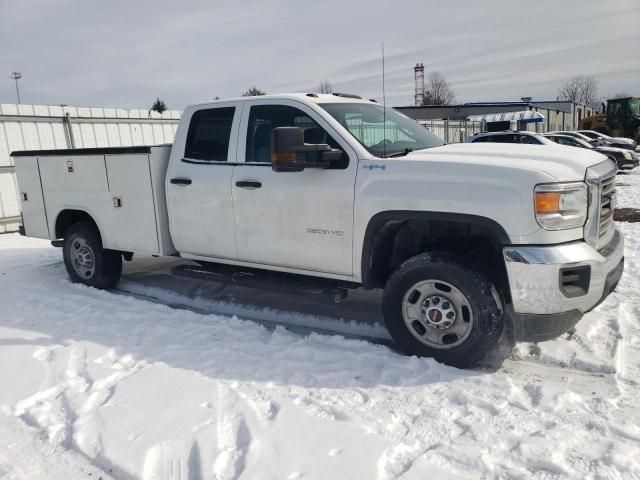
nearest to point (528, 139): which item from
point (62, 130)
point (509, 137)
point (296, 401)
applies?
point (509, 137)

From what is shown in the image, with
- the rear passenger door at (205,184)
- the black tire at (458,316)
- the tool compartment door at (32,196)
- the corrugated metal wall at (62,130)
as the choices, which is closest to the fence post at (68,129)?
the corrugated metal wall at (62,130)

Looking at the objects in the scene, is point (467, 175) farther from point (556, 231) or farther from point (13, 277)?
point (13, 277)

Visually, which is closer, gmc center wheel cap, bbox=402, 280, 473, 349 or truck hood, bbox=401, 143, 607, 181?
truck hood, bbox=401, 143, 607, 181

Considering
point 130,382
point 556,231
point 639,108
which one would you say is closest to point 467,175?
point 556,231

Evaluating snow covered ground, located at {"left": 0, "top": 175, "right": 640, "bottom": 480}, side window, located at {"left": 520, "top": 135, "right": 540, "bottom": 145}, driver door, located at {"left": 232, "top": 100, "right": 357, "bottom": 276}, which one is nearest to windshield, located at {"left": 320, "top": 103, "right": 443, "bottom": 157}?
driver door, located at {"left": 232, "top": 100, "right": 357, "bottom": 276}

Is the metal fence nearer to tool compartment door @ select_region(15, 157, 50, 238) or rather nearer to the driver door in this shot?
tool compartment door @ select_region(15, 157, 50, 238)

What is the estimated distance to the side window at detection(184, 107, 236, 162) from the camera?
193 inches

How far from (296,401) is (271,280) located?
153 cm

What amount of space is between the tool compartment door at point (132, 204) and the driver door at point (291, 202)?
1136 mm

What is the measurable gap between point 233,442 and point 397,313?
1570 mm

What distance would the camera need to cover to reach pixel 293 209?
14.4ft

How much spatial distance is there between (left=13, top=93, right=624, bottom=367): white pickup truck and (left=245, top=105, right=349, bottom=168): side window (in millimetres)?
12

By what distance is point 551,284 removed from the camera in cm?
339

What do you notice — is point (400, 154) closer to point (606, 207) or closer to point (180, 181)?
point (606, 207)
